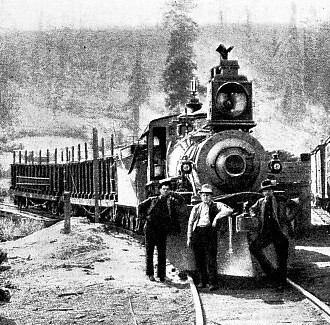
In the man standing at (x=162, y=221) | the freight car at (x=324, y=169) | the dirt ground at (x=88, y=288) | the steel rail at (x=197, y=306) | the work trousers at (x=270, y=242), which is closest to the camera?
the steel rail at (x=197, y=306)

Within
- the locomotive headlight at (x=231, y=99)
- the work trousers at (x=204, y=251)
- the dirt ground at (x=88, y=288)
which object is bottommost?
the dirt ground at (x=88, y=288)

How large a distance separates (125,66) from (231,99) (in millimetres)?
69982

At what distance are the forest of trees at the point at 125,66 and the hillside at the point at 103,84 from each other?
137mm

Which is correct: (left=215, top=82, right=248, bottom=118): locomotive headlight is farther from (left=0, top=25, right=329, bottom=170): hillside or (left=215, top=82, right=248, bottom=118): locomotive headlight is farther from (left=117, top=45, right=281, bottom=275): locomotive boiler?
(left=0, top=25, right=329, bottom=170): hillside

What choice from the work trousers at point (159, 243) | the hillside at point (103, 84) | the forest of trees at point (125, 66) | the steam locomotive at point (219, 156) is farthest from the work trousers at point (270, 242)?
the forest of trees at point (125, 66)

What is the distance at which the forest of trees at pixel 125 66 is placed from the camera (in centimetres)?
7094

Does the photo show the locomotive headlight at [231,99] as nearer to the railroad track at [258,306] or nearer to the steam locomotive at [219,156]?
the steam locomotive at [219,156]

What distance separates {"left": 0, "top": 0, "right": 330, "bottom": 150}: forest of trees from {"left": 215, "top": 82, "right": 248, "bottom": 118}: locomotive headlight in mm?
53443

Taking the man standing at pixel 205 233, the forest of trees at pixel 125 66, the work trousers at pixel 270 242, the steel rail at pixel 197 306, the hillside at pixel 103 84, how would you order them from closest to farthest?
the steel rail at pixel 197 306 < the man standing at pixel 205 233 < the work trousers at pixel 270 242 < the hillside at pixel 103 84 < the forest of trees at pixel 125 66

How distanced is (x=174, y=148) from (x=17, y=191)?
76.6ft

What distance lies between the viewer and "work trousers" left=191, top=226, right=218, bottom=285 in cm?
851

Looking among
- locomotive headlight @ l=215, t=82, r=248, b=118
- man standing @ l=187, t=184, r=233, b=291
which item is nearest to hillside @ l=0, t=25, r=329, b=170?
locomotive headlight @ l=215, t=82, r=248, b=118

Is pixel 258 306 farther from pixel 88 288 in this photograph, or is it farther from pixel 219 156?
pixel 219 156

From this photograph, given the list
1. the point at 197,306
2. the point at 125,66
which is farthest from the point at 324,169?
the point at 125,66
